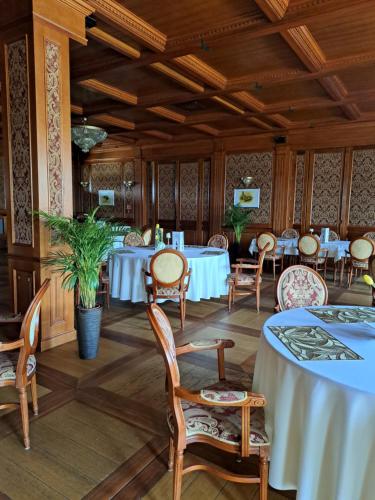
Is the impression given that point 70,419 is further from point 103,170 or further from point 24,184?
point 103,170

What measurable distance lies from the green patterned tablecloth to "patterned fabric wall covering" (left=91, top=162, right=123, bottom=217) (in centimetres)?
966

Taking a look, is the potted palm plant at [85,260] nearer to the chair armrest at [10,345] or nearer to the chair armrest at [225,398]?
the chair armrest at [10,345]

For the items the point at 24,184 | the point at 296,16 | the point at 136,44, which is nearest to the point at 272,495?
the point at 24,184

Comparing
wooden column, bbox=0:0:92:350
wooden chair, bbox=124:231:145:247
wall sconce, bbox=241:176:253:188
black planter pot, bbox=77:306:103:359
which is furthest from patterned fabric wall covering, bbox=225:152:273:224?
black planter pot, bbox=77:306:103:359

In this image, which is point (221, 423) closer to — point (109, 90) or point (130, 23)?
point (130, 23)

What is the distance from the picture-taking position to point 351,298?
18.6 feet

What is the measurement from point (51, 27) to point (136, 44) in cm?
118

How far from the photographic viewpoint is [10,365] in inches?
82.7

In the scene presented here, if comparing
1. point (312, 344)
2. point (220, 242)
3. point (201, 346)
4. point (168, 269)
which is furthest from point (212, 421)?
point (220, 242)

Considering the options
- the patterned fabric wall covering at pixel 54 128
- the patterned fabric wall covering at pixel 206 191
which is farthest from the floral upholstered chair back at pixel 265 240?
the patterned fabric wall covering at pixel 54 128

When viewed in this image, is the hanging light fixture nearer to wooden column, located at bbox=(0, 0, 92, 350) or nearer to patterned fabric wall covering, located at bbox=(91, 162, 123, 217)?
wooden column, located at bbox=(0, 0, 92, 350)

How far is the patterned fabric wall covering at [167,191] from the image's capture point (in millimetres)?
10070

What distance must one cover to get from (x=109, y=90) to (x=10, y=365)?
4.92 meters

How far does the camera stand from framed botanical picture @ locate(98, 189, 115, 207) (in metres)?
11.2
